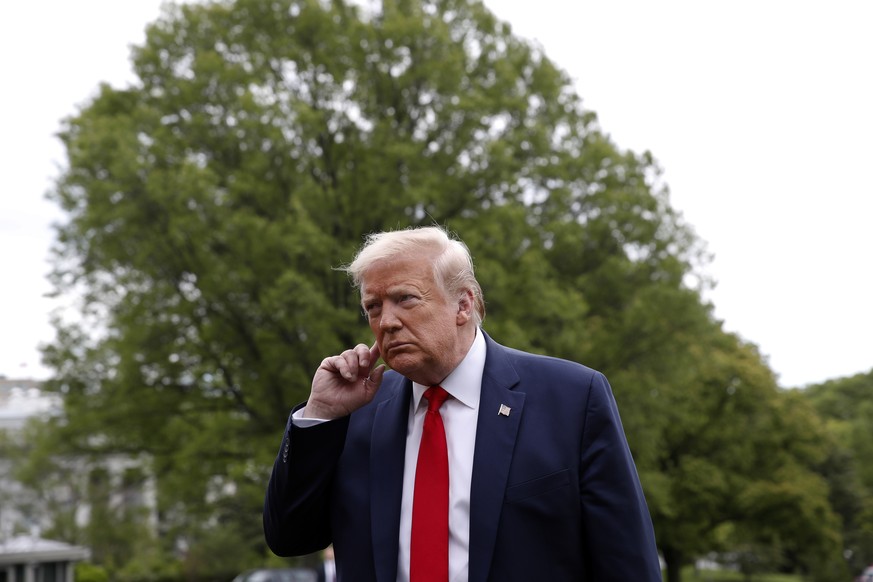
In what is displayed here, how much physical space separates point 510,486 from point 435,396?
1.03 feet

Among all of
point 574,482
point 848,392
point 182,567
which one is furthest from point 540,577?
point 848,392

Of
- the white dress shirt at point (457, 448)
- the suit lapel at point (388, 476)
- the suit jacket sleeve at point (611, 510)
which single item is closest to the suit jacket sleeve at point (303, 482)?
the suit lapel at point (388, 476)

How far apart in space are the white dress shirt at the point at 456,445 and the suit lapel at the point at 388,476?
0.7 inches

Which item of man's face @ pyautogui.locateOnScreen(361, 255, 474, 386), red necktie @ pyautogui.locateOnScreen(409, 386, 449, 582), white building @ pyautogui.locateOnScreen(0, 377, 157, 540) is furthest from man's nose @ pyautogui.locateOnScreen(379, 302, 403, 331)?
white building @ pyautogui.locateOnScreen(0, 377, 157, 540)

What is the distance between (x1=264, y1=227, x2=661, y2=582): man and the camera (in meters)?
2.64

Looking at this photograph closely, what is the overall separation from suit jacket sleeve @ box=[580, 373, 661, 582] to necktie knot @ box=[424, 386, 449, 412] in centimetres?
37

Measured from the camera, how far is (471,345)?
2.94m

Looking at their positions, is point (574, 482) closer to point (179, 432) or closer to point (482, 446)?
point (482, 446)

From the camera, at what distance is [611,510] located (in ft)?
8.62

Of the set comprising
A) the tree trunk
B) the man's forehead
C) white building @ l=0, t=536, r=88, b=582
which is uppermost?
the man's forehead

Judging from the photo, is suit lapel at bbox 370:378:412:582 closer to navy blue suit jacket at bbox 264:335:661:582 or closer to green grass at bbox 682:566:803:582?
navy blue suit jacket at bbox 264:335:661:582

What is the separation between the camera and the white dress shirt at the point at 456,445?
2670 mm

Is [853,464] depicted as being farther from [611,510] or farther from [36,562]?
[611,510]

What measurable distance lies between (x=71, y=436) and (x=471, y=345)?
61.1 ft
